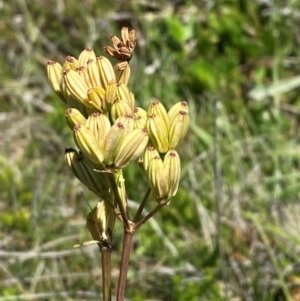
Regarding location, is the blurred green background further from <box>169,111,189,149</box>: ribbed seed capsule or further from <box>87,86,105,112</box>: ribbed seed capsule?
<box>87,86,105,112</box>: ribbed seed capsule

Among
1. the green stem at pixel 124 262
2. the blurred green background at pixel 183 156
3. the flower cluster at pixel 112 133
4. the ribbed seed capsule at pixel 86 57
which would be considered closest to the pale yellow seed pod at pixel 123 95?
the flower cluster at pixel 112 133

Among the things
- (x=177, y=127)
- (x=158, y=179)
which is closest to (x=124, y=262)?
(x=158, y=179)

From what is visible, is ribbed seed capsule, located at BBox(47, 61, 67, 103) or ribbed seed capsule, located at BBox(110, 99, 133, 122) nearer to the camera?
ribbed seed capsule, located at BBox(110, 99, 133, 122)

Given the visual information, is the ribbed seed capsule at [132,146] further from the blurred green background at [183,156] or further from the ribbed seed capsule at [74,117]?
the blurred green background at [183,156]

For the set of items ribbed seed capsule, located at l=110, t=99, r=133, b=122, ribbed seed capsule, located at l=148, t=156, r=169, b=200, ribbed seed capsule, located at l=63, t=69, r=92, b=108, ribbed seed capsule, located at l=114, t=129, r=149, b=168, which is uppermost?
ribbed seed capsule, located at l=63, t=69, r=92, b=108

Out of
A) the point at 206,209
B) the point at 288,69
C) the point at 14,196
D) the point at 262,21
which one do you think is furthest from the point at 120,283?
the point at 262,21

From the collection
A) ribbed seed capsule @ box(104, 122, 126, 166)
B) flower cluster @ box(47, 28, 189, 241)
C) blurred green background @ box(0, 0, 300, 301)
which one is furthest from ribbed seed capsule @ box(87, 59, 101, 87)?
blurred green background @ box(0, 0, 300, 301)

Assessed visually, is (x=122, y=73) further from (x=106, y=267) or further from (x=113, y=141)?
(x=106, y=267)

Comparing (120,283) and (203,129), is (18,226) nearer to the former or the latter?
(203,129)
